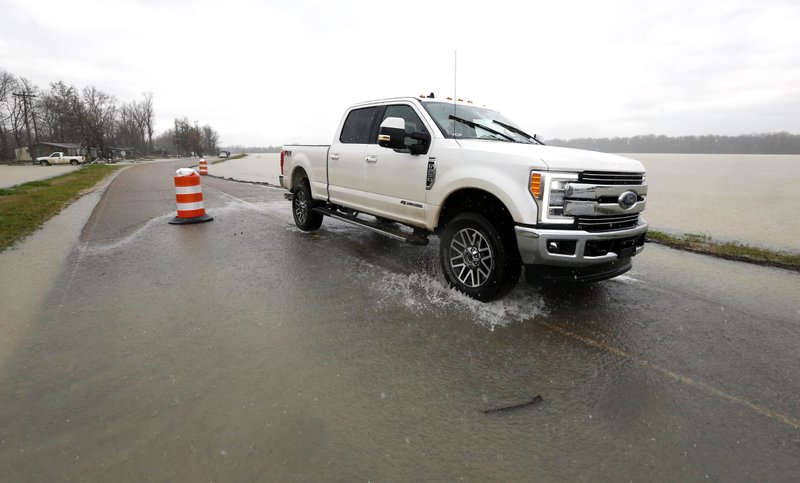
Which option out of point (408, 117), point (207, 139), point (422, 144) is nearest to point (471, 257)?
point (422, 144)

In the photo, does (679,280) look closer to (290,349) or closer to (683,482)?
(683,482)

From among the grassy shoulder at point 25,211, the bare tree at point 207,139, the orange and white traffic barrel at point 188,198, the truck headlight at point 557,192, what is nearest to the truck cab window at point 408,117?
the truck headlight at point 557,192

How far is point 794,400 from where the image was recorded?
276 cm

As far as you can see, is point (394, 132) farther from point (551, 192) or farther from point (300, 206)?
point (300, 206)

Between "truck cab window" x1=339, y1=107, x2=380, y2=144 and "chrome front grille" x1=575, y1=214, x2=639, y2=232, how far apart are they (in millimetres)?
3157

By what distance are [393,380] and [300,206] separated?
18.5 ft

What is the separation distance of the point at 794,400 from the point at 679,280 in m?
2.71

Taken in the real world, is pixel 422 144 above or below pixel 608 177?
above

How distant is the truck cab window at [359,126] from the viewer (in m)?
6.14

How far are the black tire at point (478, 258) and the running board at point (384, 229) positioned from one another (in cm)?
50

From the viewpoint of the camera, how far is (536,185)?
3.73 meters

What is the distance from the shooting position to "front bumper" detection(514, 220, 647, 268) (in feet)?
12.1

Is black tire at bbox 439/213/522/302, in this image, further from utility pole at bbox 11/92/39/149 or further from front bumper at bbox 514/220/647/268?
utility pole at bbox 11/92/39/149

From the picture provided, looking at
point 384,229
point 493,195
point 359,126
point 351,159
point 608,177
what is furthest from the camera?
point 359,126
